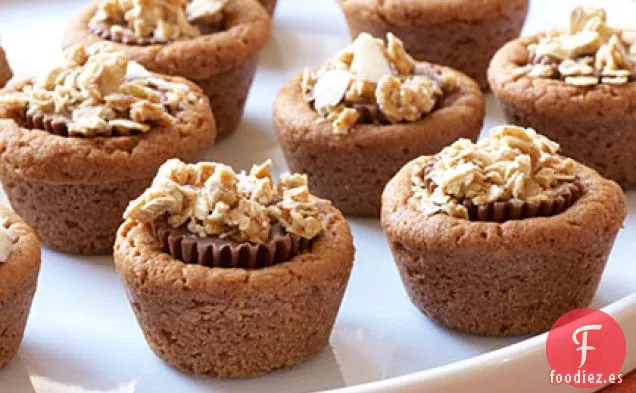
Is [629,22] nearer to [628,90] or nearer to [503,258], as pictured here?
[628,90]

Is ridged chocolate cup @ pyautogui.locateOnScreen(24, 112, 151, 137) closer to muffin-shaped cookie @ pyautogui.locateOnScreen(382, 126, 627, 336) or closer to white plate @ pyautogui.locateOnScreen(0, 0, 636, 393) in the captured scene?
white plate @ pyautogui.locateOnScreen(0, 0, 636, 393)

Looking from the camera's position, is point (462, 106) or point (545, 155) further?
point (462, 106)

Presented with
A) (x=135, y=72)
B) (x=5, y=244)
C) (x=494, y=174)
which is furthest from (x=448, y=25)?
(x=5, y=244)

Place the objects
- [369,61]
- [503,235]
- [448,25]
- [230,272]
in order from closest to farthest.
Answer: [230,272]
[503,235]
[369,61]
[448,25]

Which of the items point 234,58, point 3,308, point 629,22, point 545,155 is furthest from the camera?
point 629,22

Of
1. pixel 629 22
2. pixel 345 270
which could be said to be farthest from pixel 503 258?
pixel 629 22

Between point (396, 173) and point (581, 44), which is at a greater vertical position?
point (581, 44)

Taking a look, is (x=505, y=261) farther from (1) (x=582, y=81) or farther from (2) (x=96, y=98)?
(2) (x=96, y=98)
